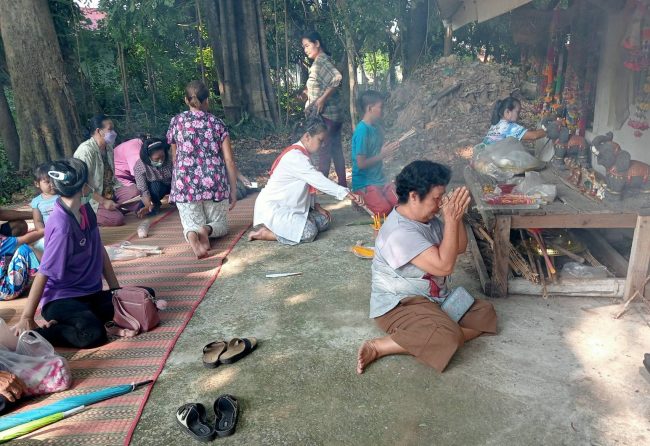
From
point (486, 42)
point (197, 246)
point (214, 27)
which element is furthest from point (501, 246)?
point (486, 42)

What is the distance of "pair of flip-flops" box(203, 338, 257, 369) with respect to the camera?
9.89 feet

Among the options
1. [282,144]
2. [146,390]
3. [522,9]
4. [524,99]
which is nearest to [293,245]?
[146,390]

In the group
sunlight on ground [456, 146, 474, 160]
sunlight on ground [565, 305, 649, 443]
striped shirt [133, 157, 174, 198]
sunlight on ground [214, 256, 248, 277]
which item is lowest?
sunlight on ground [456, 146, 474, 160]

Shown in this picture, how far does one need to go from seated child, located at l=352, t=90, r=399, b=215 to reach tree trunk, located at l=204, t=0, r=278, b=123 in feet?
22.4

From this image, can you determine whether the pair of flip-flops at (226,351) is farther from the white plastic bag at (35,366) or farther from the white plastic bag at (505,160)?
the white plastic bag at (505,160)

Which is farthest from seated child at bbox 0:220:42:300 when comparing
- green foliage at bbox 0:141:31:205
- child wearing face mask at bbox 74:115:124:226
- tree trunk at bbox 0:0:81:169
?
green foliage at bbox 0:141:31:205

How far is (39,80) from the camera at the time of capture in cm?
720

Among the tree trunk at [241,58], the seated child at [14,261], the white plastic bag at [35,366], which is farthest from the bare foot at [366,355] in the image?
the tree trunk at [241,58]

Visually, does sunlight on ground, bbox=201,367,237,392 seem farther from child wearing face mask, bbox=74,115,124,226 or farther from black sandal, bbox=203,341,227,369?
child wearing face mask, bbox=74,115,124,226

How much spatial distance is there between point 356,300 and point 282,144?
25.0 ft

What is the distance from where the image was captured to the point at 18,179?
8070 mm

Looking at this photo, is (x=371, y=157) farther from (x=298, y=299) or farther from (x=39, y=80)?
(x=39, y=80)

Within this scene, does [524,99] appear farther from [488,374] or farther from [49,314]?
[49,314]

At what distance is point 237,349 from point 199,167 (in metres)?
2.45
